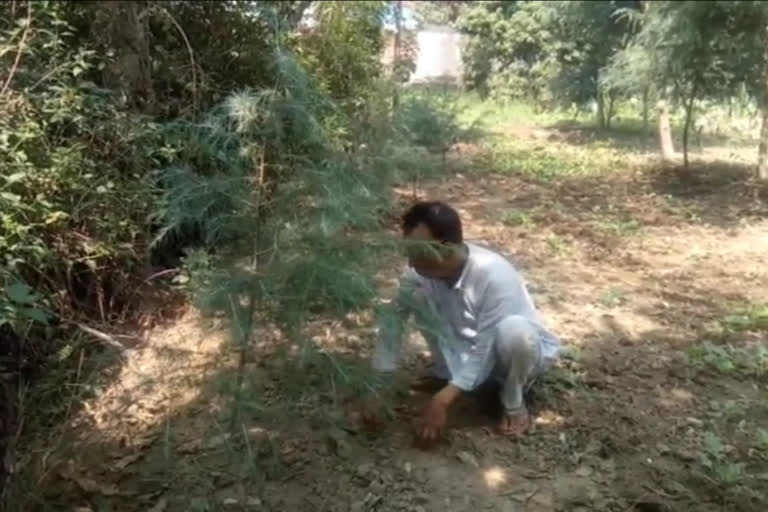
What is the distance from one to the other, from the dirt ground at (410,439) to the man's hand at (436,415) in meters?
0.09

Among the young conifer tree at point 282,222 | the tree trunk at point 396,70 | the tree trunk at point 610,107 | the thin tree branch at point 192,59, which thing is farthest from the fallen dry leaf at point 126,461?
the tree trunk at point 610,107

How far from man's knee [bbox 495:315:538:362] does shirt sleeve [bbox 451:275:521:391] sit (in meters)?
0.03

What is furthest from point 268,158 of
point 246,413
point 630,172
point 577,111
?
point 577,111

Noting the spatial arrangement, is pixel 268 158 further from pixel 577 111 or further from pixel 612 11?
pixel 577 111

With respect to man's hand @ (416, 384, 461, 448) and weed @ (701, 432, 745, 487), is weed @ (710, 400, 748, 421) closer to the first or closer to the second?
weed @ (701, 432, 745, 487)

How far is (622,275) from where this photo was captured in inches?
173

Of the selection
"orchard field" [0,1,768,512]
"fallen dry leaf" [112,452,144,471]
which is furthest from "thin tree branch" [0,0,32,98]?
"fallen dry leaf" [112,452,144,471]

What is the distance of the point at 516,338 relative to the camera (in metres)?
2.41

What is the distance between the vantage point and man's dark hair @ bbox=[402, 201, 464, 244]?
2.32m

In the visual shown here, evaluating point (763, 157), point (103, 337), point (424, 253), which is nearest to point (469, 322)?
point (424, 253)

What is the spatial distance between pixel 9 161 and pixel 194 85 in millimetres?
1311

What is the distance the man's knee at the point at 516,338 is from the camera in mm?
2408

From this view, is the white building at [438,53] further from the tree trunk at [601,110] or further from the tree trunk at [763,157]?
the tree trunk at [763,157]

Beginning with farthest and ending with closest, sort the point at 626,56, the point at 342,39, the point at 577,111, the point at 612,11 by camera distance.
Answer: the point at 577,111, the point at 612,11, the point at 626,56, the point at 342,39
